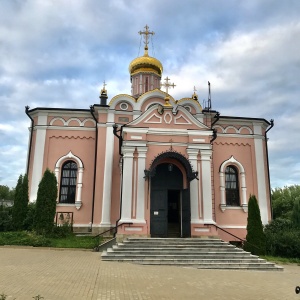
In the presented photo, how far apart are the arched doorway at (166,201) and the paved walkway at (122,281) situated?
347cm

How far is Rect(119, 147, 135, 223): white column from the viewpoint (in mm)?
12773

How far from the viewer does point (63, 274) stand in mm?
7836

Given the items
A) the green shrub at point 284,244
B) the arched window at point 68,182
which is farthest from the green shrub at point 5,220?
the green shrub at point 284,244

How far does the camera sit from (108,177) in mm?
16062

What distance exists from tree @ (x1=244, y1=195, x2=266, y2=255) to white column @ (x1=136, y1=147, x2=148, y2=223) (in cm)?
438

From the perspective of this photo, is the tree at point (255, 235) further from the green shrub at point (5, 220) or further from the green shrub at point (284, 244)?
the green shrub at point (5, 220)

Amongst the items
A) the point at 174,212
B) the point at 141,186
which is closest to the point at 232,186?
the point at 174,212

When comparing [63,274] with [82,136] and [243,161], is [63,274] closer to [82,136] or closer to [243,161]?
[82,136]

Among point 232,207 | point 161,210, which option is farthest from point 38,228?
point 232,207

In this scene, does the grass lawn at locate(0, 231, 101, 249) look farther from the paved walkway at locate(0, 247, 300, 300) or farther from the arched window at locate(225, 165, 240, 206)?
the arched window at locate(225, 165, 240, 206)

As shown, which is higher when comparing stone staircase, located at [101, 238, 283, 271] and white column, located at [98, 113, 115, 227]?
white column, located at [98, 113, 115, 227]

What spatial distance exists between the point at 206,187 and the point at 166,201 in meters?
1.76

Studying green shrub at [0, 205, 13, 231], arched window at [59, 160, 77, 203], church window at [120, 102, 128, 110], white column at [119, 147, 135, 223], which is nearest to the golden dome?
church window at [120, 102, 128, 110]

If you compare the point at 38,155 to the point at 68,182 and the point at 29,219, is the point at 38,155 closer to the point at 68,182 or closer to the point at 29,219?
the point at 68,182
